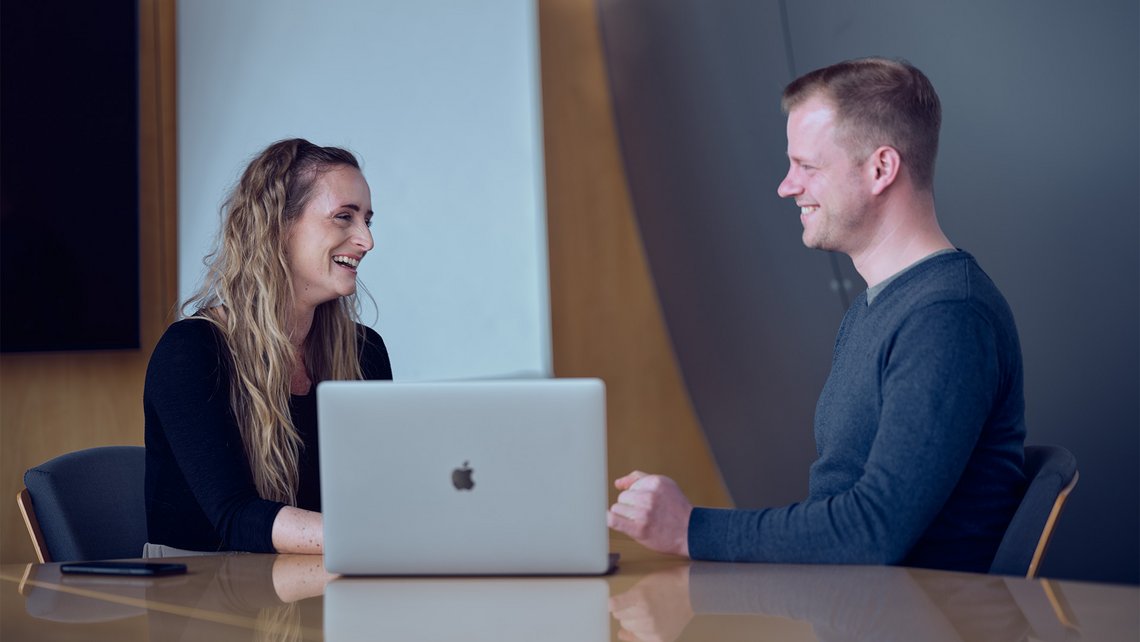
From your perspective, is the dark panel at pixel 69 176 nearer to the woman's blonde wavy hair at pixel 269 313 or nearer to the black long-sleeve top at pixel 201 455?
the woman's blonde wavy hair at pixel 269 313

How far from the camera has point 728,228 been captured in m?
3.93

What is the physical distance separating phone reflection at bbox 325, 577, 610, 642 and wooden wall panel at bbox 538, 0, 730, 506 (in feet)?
9.12

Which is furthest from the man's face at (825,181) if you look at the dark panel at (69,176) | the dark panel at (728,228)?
the dark panel at (69,176)

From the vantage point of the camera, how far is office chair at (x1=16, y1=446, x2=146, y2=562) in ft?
6.74

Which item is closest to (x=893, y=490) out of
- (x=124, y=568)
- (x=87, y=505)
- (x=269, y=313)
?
(x=124, y=568)

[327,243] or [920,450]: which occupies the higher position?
[327,243]

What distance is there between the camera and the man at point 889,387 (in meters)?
1.51

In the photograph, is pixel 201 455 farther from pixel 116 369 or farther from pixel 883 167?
pixel 116 369

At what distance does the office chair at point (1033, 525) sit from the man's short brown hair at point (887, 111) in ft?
1.89

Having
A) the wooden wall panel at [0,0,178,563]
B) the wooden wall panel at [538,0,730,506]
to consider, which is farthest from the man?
the wooden wall panel at [0,0,178,563]

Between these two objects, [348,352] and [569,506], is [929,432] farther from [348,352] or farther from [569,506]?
[348,352]

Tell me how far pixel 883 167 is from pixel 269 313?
48.1 inches

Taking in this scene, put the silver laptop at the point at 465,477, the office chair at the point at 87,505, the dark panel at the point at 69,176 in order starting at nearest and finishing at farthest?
the silver laptop at the point at 465,477 → the office chair at the point at 87,505 → the dark panel at the point at 69,176

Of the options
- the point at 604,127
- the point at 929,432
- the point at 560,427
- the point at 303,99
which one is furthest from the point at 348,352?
the point at 604,127
